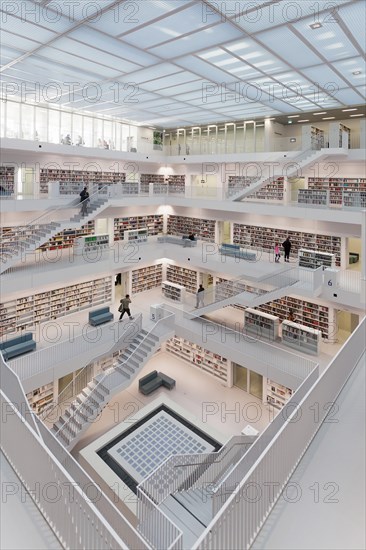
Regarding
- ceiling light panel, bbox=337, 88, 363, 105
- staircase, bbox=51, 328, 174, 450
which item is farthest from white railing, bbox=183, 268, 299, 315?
ceiling light panel, bbox=337, 88, 363, 105

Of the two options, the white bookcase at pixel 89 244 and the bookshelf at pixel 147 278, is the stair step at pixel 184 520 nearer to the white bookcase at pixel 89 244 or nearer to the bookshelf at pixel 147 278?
the white bookcase at pixel 89 244

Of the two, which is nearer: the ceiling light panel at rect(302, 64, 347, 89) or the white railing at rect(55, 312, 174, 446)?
the ceiling light panel at rect(302, 64, 347, 89)

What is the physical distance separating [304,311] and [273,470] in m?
11.1

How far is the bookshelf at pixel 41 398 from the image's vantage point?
1173cm

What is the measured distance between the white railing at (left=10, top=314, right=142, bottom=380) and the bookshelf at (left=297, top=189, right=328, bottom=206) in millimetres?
7583

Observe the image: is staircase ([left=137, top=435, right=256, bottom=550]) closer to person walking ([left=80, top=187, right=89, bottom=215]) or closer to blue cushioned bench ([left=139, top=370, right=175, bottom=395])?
blue cushioned bench ([left=139, top=370, right=175, bottom=395])

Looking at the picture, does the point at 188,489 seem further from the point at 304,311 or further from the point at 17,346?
the point at 304,311

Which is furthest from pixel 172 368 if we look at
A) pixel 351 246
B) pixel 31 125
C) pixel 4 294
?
pixel 31 125

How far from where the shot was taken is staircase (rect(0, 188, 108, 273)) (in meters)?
11.8

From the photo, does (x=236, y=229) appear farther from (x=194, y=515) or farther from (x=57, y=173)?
(x=194, y=515)

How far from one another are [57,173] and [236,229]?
836 centimetres

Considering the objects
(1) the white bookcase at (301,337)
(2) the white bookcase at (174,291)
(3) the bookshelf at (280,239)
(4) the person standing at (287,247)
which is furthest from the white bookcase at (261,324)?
(3) the bookshelf at (280,239)

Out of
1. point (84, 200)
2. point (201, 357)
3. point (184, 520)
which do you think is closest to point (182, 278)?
point (201, 357)

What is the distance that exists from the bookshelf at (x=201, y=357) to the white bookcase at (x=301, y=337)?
238 cm
